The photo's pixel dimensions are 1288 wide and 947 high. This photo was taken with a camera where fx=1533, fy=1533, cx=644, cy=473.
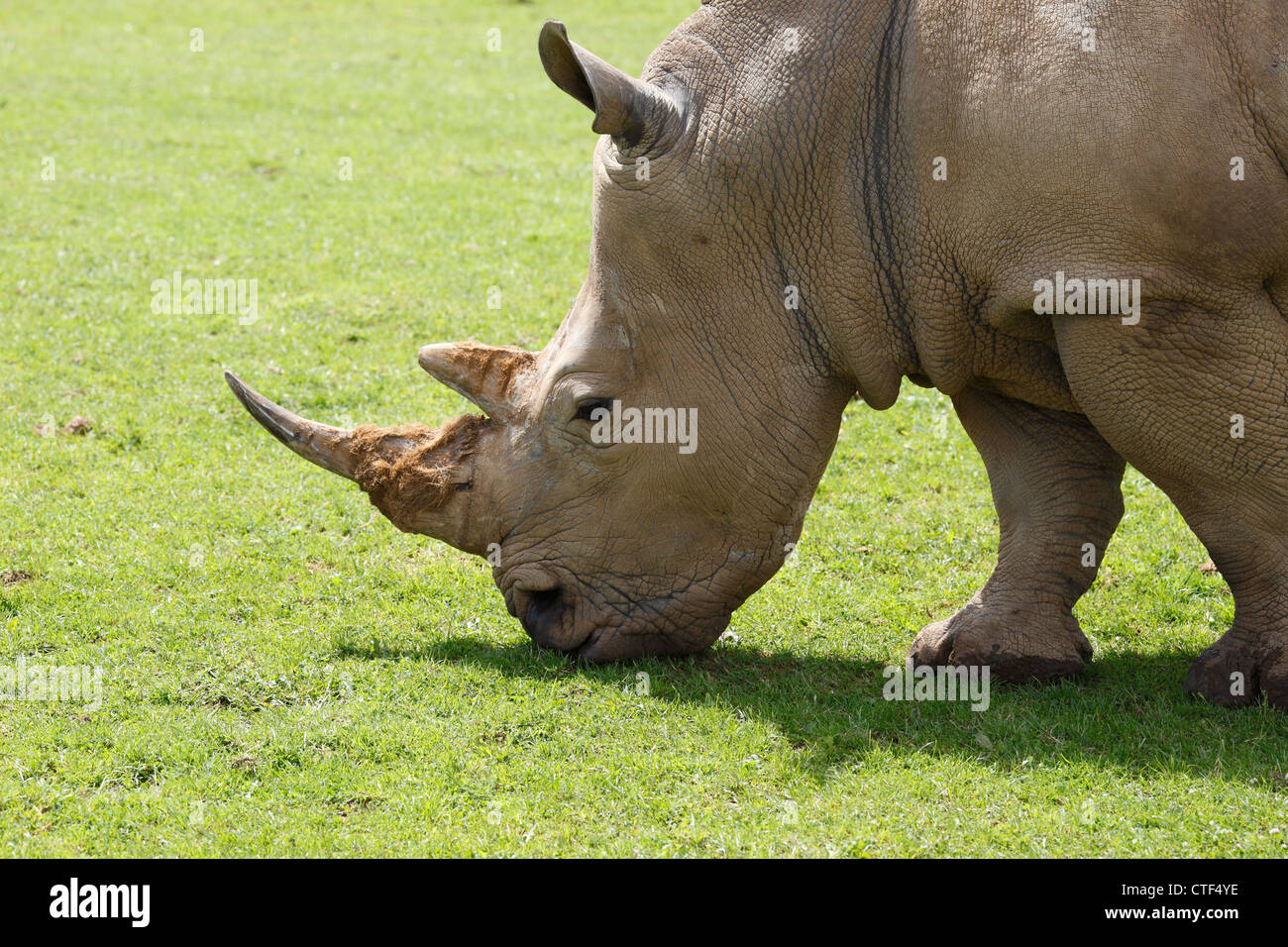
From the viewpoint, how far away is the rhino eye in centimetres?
638

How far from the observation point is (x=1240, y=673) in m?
6.19

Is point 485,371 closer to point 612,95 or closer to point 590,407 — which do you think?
point 590,407

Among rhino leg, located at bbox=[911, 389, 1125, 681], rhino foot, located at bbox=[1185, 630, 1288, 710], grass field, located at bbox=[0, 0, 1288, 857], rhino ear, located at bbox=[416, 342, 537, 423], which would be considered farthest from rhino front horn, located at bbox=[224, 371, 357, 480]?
rhino foot, located at bbox=[1185, 630, 1288, 710]

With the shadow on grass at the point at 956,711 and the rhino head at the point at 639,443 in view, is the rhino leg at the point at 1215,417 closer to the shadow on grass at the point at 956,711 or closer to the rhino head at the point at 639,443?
the shadow on grass at the point at 956,711

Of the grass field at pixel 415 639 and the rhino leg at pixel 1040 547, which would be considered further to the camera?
the rhino leg at pixel 1040 547

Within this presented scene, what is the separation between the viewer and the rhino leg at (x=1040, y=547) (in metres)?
6.76

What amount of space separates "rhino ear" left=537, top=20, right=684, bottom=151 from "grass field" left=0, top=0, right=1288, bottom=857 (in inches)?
91.2

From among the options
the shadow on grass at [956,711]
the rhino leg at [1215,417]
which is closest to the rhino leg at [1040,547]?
the shadow on grass at [956,711]

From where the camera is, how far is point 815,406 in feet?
20.6

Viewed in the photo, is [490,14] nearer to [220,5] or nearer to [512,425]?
[220,5]

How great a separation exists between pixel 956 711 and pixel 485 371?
245cm

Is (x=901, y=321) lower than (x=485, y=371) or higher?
higher

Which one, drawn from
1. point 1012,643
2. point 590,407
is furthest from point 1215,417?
point 590,407
